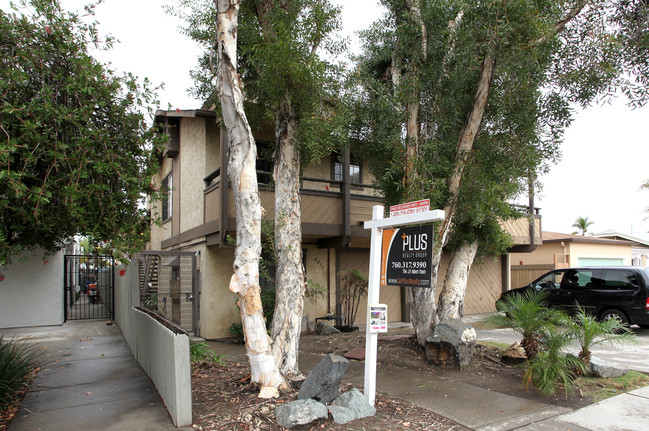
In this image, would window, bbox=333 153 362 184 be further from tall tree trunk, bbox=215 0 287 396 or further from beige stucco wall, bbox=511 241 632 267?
beige stucco wall, bbox=511 241 632 267

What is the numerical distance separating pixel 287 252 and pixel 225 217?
3.76 m

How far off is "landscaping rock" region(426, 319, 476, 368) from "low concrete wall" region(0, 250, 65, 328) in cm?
1120

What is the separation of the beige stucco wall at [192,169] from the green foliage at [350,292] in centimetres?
424

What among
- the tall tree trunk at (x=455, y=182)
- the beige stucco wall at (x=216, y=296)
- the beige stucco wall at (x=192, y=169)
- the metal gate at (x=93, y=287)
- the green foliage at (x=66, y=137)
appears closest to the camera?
the green foliage at (x=66, y=137)

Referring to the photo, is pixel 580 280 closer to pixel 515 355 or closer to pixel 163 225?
pixel 515 355

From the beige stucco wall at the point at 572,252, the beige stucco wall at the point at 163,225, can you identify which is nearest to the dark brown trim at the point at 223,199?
the beige stucco wall at the point at 163,225

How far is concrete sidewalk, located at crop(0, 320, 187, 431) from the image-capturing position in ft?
16.6

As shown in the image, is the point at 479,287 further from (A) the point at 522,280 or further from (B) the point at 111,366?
(B) the point at 111,366

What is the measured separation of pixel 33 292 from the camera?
43.8 feet

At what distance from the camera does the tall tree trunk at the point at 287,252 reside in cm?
644

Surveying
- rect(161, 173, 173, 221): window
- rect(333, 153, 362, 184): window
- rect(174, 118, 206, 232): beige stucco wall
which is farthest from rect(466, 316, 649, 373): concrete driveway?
rect(161, 173, 173, 221): window

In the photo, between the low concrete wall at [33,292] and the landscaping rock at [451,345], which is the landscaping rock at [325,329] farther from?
→ the low concrete wall at [33,292]

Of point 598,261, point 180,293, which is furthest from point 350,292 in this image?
point 598,261

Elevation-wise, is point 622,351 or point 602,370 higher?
point 602,370
